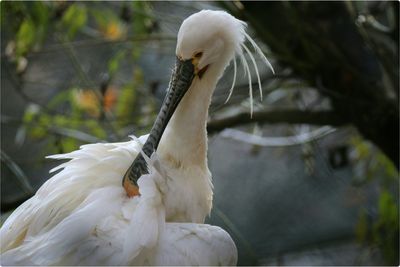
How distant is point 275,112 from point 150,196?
184 cm

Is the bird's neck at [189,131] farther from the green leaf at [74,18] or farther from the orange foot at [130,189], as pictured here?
the green leaf at [74,18]

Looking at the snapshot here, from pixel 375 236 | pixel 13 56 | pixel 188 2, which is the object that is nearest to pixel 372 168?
pixel 375 236

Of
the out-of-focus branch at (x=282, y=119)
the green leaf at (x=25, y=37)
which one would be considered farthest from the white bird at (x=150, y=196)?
the green leaf at (x=25, y=37)

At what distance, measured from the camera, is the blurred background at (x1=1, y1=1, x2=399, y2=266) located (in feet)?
14.6

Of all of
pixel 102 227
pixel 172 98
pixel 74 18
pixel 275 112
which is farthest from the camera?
Answer: pixel 74 18

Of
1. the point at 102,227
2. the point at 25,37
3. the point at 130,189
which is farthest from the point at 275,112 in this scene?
the point at 102,227

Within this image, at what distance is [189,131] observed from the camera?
3.10 m

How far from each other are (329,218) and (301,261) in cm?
62

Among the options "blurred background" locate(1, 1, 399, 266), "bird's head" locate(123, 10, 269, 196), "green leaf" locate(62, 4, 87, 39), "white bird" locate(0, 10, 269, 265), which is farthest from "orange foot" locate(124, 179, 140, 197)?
"green leaf" locate(62, 4, 87, 39)

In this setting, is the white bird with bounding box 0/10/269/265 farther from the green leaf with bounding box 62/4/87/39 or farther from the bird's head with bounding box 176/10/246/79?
the green leaf with bounding box 62/4/87/39

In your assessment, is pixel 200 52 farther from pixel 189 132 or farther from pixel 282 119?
pixel 282 119

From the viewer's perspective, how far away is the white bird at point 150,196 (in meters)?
2.54

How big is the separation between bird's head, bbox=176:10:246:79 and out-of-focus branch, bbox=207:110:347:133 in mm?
1087

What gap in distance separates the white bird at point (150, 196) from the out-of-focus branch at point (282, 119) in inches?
43.4
